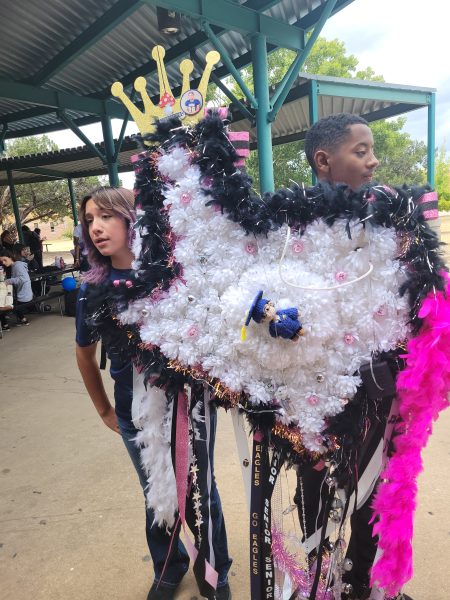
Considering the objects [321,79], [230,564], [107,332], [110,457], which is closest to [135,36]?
[321,79]

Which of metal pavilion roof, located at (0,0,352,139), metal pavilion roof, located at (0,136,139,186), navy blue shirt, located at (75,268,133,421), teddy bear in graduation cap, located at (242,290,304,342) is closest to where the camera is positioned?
teddy bear in graduation cap, located at (242,290,304,342)

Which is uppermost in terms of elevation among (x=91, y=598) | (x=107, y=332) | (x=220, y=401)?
(x=107, y=332)

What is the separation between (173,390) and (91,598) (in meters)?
1.11

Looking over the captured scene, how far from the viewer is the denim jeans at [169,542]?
1.54 m

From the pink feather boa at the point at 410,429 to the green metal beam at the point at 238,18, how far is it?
12.5 feet

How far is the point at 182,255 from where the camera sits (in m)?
1.10

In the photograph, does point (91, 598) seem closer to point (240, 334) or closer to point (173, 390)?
point (173, 390)

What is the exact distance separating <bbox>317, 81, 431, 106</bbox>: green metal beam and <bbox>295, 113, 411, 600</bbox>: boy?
4.91 m

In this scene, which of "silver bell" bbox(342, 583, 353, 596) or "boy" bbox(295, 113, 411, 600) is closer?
"boy" bbox(295, 113, 411, 600)

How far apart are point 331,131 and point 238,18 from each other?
4.04 meters

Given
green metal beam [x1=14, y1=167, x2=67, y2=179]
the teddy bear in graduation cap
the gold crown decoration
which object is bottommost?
the teddy bear in graduation cap

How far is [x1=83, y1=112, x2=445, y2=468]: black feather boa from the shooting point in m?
0.98

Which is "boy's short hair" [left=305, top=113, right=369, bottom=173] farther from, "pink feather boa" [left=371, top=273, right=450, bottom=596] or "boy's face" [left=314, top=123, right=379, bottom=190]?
"pink feather boa" [left=371, top=273, right=450, bottom=596]

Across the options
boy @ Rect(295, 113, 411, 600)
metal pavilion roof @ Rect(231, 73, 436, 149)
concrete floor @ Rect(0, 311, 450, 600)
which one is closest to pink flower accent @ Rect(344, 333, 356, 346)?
boy @ Rect(295, 113, 411, 600)
